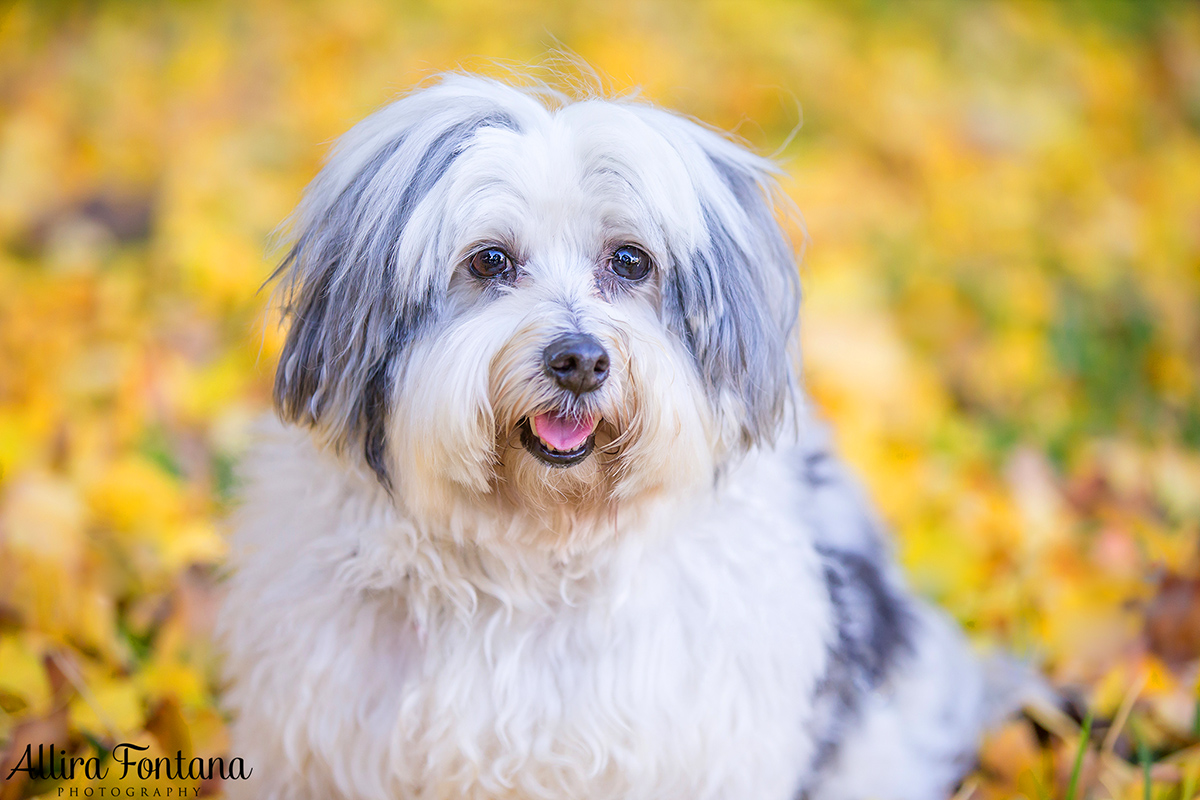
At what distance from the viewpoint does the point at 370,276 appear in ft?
7.33

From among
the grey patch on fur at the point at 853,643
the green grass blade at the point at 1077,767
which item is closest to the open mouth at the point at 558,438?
the grey patch on fur at the point at 853,643

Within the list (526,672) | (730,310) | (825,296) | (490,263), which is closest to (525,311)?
(490,263)

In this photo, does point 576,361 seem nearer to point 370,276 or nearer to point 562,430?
point 562,430

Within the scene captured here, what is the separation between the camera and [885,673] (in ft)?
9.18

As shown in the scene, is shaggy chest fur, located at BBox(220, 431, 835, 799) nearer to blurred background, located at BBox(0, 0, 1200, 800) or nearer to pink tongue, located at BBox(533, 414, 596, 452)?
pink tongue, located at BBox(533, 414, 596, 452)

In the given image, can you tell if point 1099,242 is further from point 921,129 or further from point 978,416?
point 978,416

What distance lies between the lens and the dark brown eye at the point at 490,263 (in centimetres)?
229

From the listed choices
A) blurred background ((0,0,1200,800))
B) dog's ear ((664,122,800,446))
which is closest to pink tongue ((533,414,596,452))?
dog's ear ((664,122,800,446))

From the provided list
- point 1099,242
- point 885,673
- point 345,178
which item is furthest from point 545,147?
point 1099,242

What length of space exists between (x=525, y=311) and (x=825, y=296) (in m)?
3.22

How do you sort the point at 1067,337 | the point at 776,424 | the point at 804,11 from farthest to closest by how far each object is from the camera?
the point at 804,11 < the point at 1067,337 < the point at 776,424

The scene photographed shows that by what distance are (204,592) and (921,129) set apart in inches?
207
